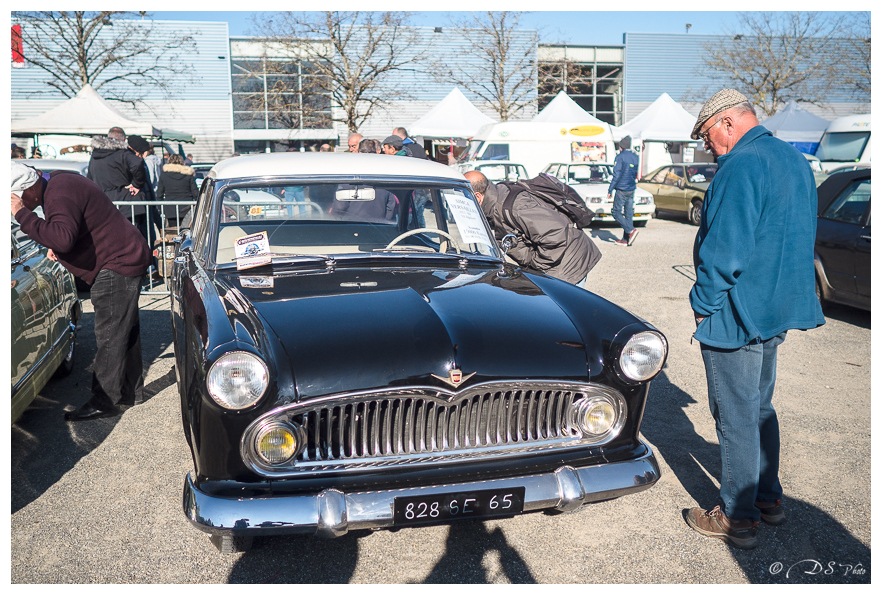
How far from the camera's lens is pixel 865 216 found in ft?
24.2

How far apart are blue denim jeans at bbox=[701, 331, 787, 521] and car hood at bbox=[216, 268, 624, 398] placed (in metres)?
0.48

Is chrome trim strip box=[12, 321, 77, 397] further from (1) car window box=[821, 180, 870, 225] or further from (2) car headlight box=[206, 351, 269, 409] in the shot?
(1) car window box=[821, 180, 870, 225]

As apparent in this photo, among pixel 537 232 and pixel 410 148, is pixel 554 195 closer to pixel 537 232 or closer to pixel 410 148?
pixel 537 232

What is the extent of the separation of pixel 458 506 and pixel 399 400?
478mm

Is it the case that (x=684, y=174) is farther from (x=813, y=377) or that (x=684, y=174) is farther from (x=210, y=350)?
(x=210, y=350)

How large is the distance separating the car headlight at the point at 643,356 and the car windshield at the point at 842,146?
20.2 m

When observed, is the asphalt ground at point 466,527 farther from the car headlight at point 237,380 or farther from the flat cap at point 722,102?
the flat cap at point 722,102

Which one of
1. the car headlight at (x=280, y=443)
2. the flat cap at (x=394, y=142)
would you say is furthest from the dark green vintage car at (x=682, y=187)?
the car headlight at (x=280, y=443)

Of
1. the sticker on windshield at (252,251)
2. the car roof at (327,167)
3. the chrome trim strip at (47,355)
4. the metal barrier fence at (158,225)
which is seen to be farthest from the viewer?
the metal barrier fence at (158,225)

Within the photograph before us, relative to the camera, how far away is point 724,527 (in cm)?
338

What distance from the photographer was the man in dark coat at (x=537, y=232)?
5.22 metres

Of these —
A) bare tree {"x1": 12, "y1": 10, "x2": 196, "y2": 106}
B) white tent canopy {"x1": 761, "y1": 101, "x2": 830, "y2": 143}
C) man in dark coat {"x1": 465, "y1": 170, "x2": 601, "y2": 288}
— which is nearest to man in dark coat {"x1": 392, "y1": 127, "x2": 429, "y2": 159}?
man in dark coat {"x1": 465, "y1": 170, "x2": 601, "y2": 288}
